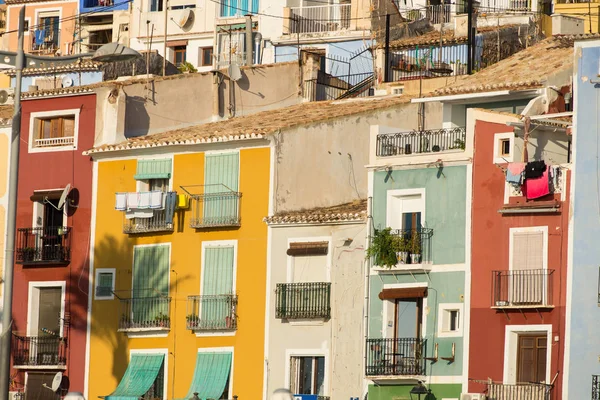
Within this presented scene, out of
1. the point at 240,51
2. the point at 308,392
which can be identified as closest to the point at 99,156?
the point at 308,392

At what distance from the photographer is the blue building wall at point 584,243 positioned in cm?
4209

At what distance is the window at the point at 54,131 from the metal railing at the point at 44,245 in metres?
3.01

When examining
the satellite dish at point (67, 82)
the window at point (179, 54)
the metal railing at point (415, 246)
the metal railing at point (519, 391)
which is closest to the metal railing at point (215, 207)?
the metal railing at point (415, 246)

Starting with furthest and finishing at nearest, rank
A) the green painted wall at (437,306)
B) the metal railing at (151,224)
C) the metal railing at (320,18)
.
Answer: the metal railing at (320,18) → the metal railing at (151,224) → the green painted wall at (437,306)

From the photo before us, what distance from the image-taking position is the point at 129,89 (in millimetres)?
56938

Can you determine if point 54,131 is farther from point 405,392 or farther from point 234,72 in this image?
point 405,392

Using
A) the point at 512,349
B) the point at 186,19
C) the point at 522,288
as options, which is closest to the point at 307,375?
the point at 512,349

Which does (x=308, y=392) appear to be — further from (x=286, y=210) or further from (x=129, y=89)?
(x=129, y=89)

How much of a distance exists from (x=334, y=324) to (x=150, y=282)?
283 inches

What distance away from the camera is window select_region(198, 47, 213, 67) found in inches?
3125

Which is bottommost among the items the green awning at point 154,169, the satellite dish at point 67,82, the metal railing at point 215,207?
the metal railing at point 215,207

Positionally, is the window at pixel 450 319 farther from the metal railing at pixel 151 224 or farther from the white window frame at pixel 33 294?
the white window frame at pixel 33 294

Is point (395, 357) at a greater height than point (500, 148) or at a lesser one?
lesser

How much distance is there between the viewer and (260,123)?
53188mm
